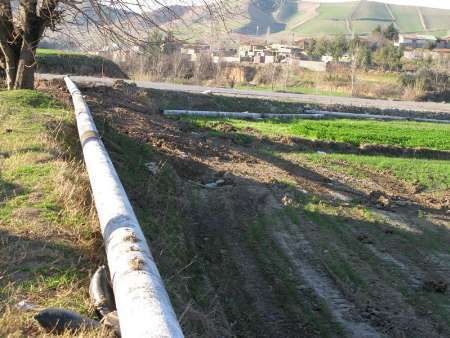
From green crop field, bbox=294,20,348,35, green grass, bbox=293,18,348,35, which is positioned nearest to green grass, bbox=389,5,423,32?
green grass, bbox=293,18,348,35

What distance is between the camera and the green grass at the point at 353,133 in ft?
72.4

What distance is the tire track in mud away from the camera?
7.60 metres

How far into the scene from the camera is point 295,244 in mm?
10305

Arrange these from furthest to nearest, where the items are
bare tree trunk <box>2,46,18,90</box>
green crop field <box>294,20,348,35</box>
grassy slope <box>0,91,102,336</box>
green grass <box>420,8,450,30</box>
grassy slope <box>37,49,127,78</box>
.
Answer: green grass <box>420,8,450,30</box> → green crop field <box>294,20,348,35</box> → grassy slope <box>37,49,127,78</box> → bare tree trunk <box>2,46,18,90</box> → grassy slope <box>0,91,102,336</box>

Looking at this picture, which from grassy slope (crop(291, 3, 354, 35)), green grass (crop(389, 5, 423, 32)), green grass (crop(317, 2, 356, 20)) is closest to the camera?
grassy slope (crop(291, 3, 354, 35))

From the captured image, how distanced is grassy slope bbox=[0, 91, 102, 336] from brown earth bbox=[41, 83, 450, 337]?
3.58 feet

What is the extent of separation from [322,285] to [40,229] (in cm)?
448

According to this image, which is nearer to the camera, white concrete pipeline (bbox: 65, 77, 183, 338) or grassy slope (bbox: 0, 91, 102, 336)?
white concrete pipeline (bbox: 65, 77, 183, 338)

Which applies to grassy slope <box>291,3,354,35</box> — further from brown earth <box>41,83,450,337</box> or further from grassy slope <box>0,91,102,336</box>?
grassy slope <box>0,91,102,336</box>

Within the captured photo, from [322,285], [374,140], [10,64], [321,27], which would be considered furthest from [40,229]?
[321,27]

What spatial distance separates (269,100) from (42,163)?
2268 centimetres

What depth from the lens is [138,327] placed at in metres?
3.09

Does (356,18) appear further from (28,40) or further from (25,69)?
(28,40)

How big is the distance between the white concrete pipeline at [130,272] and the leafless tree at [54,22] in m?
4.37
